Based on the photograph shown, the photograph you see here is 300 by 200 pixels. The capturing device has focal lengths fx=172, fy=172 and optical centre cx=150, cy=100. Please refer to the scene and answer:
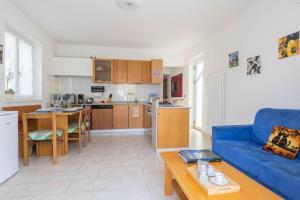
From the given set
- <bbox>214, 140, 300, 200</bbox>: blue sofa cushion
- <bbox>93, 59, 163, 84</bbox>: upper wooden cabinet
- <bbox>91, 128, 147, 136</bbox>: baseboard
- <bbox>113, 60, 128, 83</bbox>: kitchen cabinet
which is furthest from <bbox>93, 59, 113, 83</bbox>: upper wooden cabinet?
<bbox>214, 140, 300, 200</bbox>: blue sofa cushion

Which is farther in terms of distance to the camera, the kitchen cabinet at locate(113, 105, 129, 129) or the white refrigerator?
the kitchen cabinet at locate(113, 105, 129, 129)

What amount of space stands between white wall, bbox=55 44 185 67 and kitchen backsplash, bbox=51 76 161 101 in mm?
737

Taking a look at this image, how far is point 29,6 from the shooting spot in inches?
115

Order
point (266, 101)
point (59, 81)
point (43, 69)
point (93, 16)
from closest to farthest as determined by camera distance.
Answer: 1. point (266, 101)
2. point (93, 16)
3. point (43, 69)
4. point (59, 81)

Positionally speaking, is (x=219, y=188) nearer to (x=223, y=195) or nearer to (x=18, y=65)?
(x=223, y=195)

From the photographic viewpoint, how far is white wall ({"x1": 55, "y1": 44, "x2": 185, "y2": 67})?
16.6 ft

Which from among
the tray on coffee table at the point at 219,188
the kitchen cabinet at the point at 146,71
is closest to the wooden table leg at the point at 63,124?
the tray on coffee table at the point at 219,188

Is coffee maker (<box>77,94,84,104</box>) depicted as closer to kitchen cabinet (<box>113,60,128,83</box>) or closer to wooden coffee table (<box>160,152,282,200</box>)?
kitchen cabinet (<box>113,60,128,83</box>)

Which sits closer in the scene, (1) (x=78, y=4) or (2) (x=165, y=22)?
(1) (x=78, y=4)

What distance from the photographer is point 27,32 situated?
11.0 feet

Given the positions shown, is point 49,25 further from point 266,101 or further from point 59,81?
point 266,101

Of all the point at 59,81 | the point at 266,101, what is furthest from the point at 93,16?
the point at 266,101

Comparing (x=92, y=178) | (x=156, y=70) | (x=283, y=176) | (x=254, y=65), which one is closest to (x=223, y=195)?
(x=283, y=176)

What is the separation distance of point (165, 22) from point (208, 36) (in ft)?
4.45
